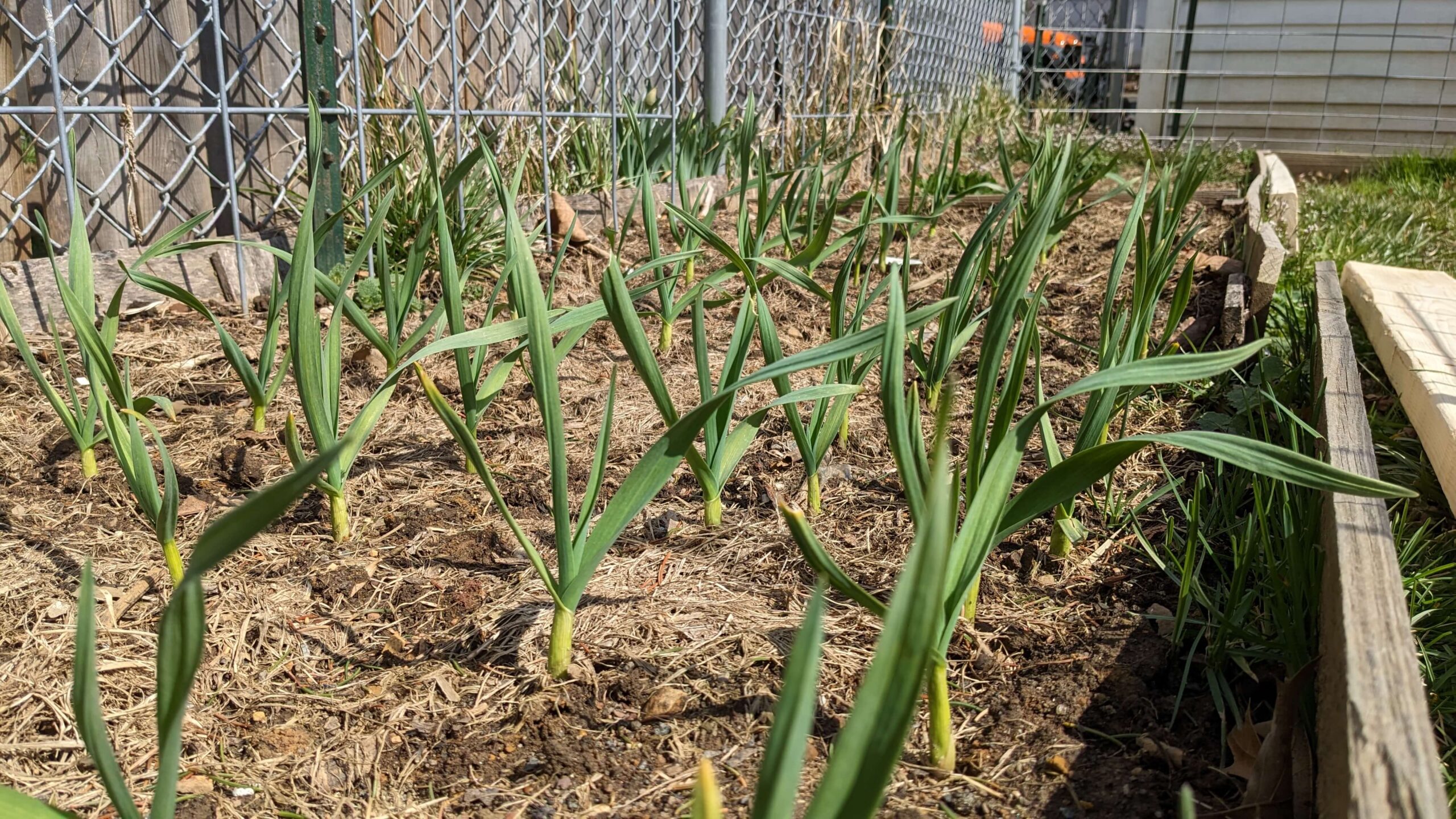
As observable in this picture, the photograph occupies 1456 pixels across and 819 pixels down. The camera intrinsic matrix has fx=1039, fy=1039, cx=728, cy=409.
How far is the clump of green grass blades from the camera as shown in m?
0.57

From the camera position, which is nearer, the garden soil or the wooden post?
the garden soil

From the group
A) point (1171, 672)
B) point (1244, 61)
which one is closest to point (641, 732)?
point (1171, 672)

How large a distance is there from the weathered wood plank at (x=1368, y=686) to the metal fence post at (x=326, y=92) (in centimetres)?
216

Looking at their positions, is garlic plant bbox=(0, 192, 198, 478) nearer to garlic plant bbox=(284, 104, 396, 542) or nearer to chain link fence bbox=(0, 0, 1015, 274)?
chain link fence bbox=(0, 0, 1015, 274)

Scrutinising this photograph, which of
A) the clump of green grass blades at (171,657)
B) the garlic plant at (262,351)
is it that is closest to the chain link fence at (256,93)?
the garlic plant at (262,351)

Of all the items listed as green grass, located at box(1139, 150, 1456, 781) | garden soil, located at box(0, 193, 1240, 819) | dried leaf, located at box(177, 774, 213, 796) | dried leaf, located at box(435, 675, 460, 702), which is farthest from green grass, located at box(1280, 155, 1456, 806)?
dried leaf, located at box(177, 774, 213, 796)

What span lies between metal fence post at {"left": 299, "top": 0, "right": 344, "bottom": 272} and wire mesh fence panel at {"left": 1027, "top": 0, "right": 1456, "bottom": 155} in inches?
211

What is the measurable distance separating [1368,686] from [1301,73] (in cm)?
774

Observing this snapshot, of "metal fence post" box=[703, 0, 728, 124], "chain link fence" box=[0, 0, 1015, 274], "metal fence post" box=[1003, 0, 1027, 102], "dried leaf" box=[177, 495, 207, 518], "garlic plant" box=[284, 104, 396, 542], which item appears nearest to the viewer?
"garlic plant" box=[284, 104, 396, 542]

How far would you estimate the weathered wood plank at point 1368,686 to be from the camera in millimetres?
691

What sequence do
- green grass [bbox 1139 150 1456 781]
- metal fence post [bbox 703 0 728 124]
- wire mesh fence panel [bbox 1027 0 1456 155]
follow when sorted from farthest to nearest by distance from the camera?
1. wire mesh fence panel [bbox 1027 0 1456 155]
2. metal fence post [bbox 703 0 728 124]
3. green grass [bbox 1139 150 1456 781]

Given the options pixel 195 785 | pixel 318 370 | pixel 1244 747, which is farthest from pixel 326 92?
pixel 1244 747

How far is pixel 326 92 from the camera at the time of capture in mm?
2557

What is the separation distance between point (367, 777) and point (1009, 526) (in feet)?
2.21
